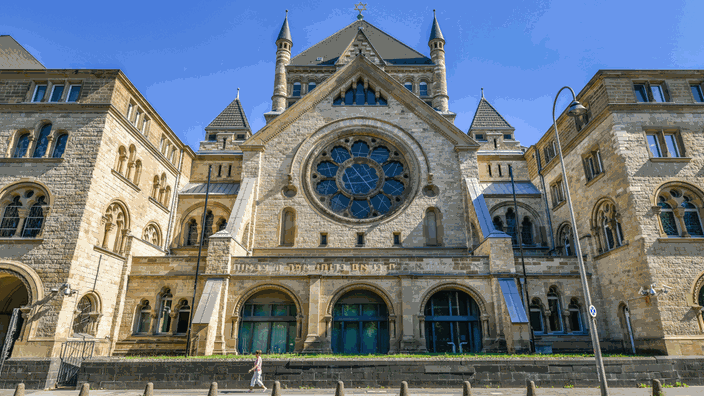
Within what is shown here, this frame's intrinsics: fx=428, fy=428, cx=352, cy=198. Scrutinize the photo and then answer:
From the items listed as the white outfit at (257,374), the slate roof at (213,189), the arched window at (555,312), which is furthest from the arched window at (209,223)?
the arched window at (555,312)

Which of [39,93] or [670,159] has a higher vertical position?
[39,93]

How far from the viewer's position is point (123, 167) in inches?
899

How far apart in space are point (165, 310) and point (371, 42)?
31.3 meters

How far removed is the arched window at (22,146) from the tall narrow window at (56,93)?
220 centimetres

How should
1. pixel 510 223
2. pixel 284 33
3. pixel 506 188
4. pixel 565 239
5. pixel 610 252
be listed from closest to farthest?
pixel 610 252
pixel 565 239
pixel 510 223
pixel 506 188
pixel 284 33

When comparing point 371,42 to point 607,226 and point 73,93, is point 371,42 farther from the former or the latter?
point 607,226

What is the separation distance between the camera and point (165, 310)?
22484mm

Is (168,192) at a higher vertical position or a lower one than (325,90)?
lower

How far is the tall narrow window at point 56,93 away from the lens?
21672 mm

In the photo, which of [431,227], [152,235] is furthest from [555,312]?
[152,235]

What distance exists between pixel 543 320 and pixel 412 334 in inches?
294

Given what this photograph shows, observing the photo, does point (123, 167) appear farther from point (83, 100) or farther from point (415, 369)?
point (415, 369)

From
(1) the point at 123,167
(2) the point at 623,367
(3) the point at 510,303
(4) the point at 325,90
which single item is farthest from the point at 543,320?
(1) the point at 123,167

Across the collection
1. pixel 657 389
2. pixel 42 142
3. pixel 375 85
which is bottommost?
pixel 657 389
